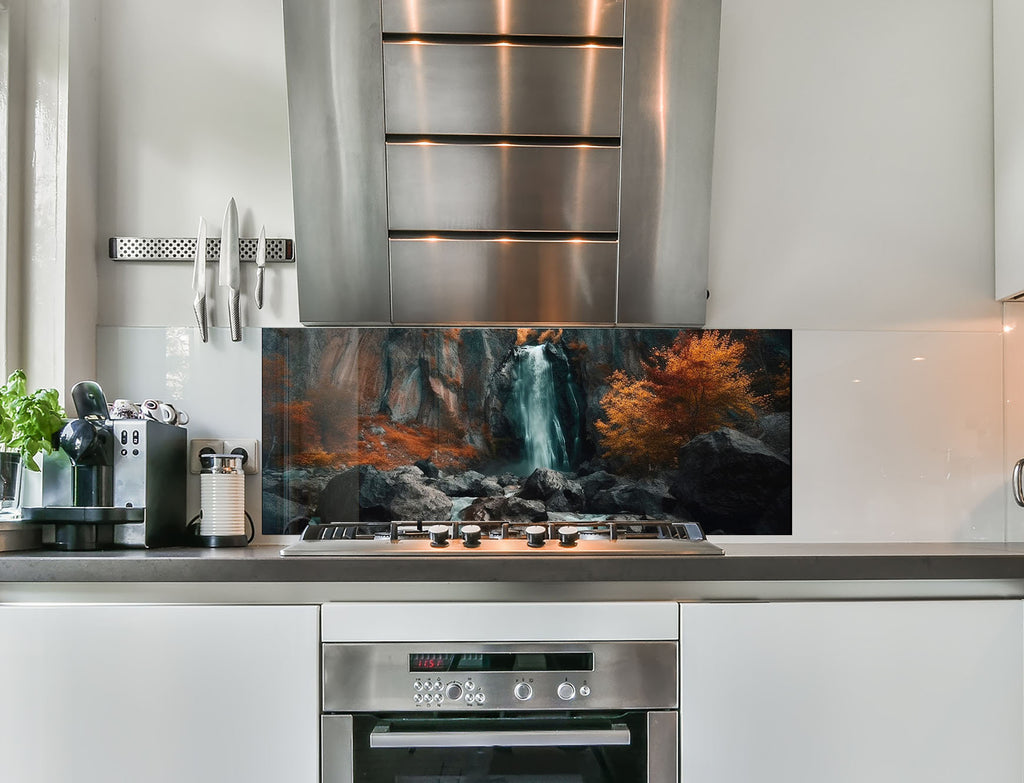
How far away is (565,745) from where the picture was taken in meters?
1.51

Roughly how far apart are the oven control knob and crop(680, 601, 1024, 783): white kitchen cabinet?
0.42m

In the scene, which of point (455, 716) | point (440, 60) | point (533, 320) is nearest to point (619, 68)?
point (440, 60)

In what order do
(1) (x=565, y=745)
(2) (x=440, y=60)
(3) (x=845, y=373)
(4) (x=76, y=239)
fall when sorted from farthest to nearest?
(3) (x=845, y=373), (4) (x=76, y=239), (2) (x=440, y=60), (1) (x=565, y=745)

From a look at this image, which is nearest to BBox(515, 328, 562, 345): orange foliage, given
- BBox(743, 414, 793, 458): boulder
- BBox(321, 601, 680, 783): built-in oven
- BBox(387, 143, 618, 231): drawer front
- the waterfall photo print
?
the waterfall photo print

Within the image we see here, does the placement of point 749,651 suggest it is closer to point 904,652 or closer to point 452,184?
point 904,652

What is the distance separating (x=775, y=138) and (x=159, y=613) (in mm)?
1840

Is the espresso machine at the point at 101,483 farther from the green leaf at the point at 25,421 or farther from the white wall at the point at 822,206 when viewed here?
the white wall at the point at 822,206

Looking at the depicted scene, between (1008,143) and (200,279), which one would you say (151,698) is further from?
(1008,143)

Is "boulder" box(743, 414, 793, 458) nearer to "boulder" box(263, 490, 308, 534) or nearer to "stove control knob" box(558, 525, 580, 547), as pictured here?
"stove control knob" box(558, 525, 580, 547)

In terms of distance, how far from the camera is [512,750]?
1522 mm

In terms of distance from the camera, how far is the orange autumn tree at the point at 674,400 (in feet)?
6.97

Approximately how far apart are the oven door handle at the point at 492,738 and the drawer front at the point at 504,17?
1494 millimetres

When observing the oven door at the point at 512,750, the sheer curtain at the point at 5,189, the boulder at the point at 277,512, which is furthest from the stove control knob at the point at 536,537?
the sheer curtain at the point at 5,189

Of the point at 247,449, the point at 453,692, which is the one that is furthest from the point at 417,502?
the point at 453,692
